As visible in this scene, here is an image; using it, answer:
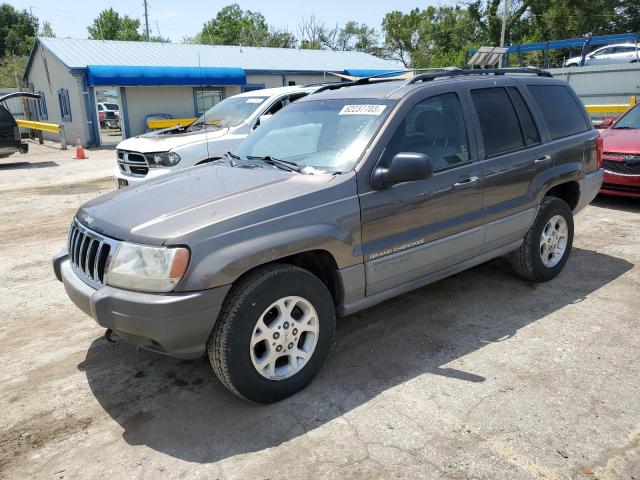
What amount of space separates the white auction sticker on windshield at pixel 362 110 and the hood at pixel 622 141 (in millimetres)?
5514

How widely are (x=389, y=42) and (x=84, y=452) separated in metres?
64.8

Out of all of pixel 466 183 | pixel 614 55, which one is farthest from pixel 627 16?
pixel 466 183

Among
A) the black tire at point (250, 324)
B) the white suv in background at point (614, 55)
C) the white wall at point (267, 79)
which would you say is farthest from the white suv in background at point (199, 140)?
the white suv in background at point (614, 55)

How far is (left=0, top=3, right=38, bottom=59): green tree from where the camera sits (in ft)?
177

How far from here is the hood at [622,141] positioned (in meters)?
7.64

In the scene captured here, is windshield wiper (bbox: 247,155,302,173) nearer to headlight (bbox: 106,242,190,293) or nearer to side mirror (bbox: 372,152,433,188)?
side mirror (bbox: 372,152,433,188)

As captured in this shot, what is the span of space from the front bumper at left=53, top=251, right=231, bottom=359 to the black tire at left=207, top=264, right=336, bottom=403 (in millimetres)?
83

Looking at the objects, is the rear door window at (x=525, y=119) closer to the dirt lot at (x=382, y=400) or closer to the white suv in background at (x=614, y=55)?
the dirt lot at (x=382, y=400)

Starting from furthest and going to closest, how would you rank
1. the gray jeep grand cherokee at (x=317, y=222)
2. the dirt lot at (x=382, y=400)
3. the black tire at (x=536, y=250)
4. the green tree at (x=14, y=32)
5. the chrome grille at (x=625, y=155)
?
the green tree at (x=14, y=32), the chrome grille at (x=625, y=155), the black tire at (x=536, y=250), the gray jeep grand cherokee at (x=317, y=222), the dirt lot at (x=382, y=400)

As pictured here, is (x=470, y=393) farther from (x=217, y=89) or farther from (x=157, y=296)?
(x=217, y=89)

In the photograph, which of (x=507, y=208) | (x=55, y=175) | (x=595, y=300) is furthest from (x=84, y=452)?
(x=55, y=175)

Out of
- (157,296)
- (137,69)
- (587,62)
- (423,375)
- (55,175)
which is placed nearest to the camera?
(157,296)

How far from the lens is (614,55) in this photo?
23547 millimetres

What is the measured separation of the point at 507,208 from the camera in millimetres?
4422
